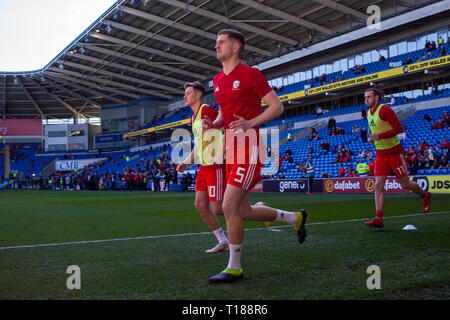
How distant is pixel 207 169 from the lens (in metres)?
4.96

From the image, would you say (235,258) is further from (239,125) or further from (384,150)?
(384,150)

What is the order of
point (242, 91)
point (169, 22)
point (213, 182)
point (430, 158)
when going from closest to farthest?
point (242, 91) < point (213, 182) < point (430, 158) < point (169, 22)

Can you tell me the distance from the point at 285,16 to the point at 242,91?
89.3ft

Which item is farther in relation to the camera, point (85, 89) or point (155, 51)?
point (85, 89)

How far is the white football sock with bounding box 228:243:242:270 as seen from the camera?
11.0 feet

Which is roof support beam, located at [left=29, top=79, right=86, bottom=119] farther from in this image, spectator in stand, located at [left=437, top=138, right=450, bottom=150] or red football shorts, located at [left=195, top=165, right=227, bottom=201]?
red football shorts, located at [left=195, top=165, right=227, bottom=201]

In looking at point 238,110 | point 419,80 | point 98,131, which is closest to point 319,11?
point 419,80

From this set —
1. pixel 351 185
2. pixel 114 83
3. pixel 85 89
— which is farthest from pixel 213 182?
pixel 85 89

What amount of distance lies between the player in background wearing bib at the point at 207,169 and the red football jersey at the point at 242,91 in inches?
49.3

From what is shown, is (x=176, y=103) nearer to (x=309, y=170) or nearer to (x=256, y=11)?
(x=256, y=11)

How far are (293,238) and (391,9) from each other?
27.7 metres

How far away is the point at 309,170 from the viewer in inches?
781

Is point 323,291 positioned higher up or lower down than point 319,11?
lower down

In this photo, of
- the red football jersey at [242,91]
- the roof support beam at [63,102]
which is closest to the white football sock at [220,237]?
the red football jersey at [242,91]
